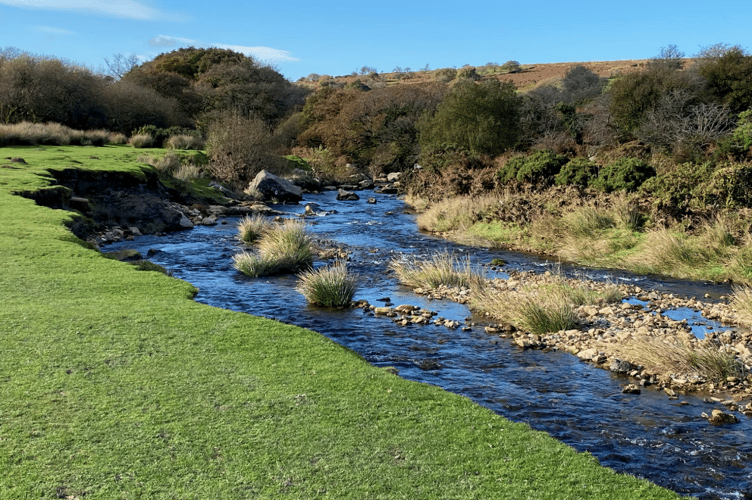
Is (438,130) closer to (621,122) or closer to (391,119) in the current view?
(621,122)

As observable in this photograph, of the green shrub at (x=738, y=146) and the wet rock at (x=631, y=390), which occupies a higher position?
the green shrub at (x=738, y=146)

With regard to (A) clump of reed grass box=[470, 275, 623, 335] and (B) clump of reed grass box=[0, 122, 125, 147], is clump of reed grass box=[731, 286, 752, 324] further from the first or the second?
(B) clump of reed grass box=[0, 122, 125, 147]

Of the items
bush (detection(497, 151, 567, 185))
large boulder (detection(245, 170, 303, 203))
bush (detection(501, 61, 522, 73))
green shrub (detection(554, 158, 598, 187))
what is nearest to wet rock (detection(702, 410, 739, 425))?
green shrub (detection(554, 158, 598, 187))

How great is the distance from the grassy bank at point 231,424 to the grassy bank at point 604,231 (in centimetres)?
1106

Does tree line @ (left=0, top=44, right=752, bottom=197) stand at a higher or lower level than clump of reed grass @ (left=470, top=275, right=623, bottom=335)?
higher

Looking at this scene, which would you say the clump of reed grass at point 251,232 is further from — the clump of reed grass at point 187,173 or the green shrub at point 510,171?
the clump of reed grass at point 187,173

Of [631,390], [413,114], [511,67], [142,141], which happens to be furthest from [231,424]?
[511,67]

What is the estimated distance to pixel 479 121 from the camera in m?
33.8

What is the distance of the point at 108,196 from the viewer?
24.0 m

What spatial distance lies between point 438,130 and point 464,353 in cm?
2673

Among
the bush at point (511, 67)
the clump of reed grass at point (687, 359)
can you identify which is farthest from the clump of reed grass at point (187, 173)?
the bush at point (511, 67)

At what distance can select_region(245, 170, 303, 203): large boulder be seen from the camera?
33.8m

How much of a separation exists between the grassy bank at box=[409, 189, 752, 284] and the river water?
0.95m

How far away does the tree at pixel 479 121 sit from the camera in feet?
111
